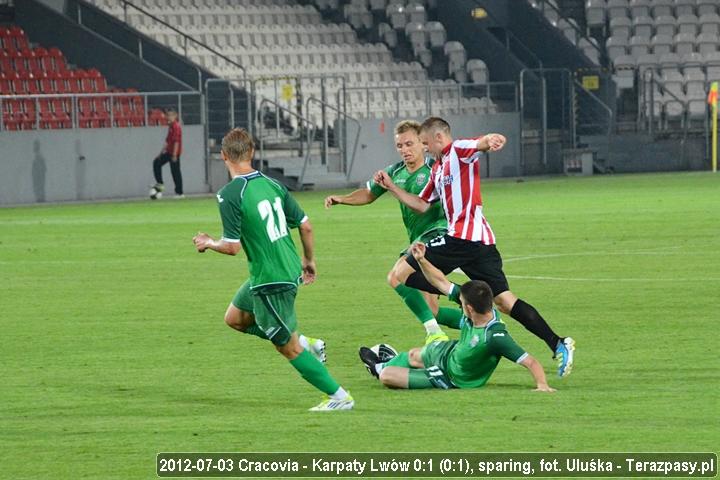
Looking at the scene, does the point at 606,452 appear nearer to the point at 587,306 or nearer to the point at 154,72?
the point at 587,306

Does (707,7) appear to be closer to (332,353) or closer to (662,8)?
(662,8)

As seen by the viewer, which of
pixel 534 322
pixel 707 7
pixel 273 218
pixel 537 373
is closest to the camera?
pixel 273 218

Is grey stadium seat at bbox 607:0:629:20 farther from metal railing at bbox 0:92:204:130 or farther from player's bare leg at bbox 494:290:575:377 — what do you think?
player's bare leg at bbox 494:290:575:377

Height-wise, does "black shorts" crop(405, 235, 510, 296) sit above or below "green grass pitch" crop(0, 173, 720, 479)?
above

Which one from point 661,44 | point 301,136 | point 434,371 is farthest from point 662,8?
point 434,371

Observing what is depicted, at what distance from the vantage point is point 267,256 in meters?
9.84

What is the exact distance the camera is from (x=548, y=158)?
44062mm

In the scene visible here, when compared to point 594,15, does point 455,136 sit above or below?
below

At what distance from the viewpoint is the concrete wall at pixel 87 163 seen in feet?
116

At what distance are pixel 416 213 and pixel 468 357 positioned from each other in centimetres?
259

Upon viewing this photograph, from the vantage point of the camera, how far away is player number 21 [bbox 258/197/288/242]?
387 inches

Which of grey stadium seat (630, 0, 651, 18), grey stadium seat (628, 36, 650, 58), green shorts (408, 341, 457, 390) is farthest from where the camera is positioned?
grey stadium seat (630, 0, 651, 18)

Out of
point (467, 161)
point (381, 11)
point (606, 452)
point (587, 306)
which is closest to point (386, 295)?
point (587, 306)

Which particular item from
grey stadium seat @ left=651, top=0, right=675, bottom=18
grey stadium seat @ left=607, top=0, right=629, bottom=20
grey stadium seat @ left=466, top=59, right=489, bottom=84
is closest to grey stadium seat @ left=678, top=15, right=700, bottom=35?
grey stadium seat @ left=651, top=0, right=675, bottom=18
